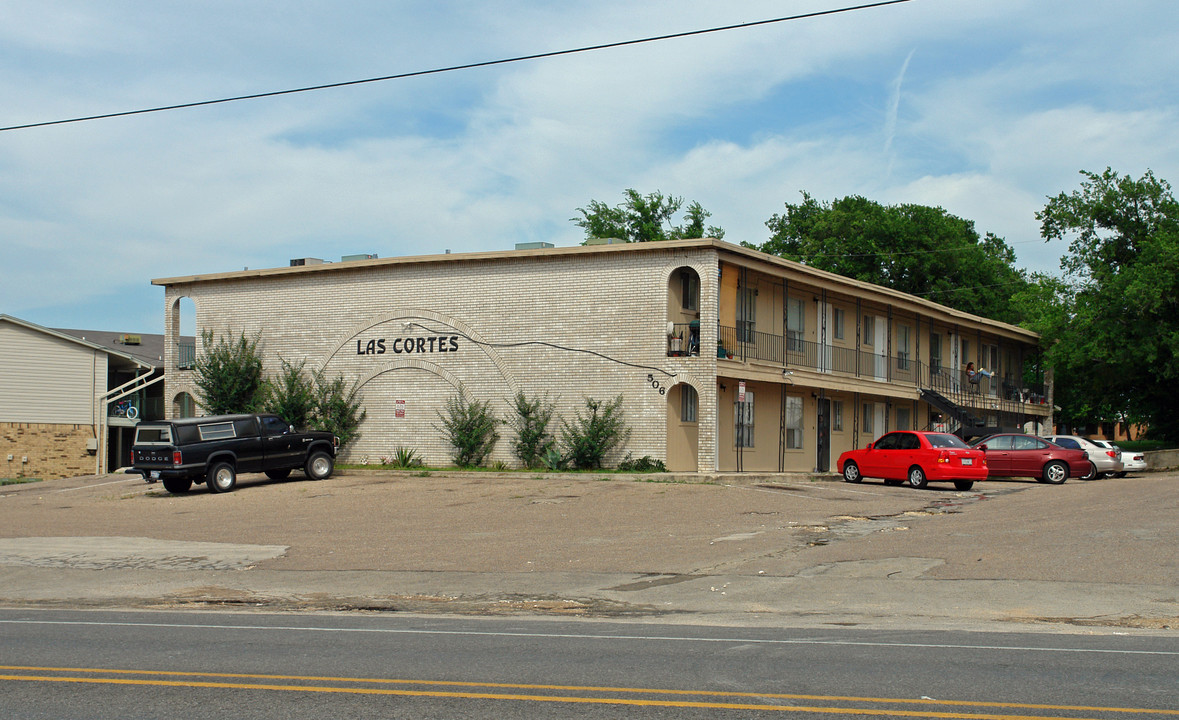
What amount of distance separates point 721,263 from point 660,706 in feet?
79.5

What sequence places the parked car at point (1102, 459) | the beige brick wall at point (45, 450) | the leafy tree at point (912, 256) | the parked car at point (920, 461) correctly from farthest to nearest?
the leafy tree at point (912, 256) → the beige brick wall at point (45, 450) → the parked car at point (1102, 459) → the parked car at point (920, 461)

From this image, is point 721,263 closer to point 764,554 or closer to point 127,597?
point 764,554

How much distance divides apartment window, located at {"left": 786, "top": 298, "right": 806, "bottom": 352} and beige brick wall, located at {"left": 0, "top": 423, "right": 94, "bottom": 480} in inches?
1046

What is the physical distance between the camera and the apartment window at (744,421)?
31.9 m

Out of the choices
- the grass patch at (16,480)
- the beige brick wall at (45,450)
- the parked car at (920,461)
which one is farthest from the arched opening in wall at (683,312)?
the beige brick wall at (45,450)

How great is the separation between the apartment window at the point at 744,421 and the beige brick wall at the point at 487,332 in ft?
10.5

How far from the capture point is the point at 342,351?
3491 cm

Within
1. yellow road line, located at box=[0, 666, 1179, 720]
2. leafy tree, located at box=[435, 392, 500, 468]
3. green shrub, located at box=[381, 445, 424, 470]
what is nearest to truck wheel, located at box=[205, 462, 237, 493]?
green shrub, located at box=[381, 445, 424, 470]

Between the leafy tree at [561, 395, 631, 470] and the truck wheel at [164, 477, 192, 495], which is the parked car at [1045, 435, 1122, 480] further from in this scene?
the truck wheel at [164, 477, 192, 495]

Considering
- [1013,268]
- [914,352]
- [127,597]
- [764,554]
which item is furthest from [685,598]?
[1013,268]

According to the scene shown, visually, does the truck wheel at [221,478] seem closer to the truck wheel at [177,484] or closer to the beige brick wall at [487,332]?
the truck wheel at [177,484]

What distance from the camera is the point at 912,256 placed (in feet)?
207

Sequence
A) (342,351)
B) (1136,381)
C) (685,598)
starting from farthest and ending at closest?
(1136,381)
(342,351)
(685,598)

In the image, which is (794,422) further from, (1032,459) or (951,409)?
(951,409)
